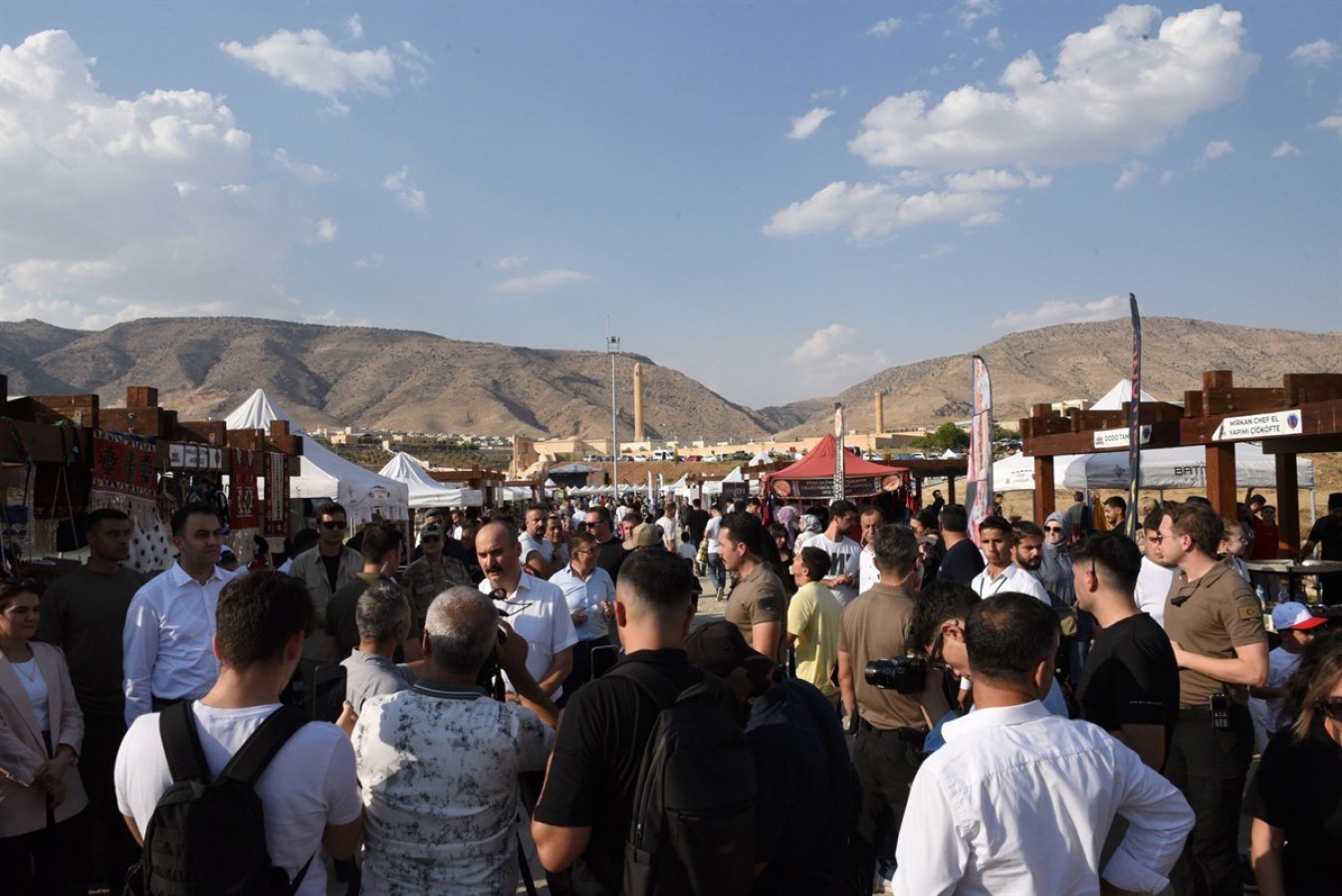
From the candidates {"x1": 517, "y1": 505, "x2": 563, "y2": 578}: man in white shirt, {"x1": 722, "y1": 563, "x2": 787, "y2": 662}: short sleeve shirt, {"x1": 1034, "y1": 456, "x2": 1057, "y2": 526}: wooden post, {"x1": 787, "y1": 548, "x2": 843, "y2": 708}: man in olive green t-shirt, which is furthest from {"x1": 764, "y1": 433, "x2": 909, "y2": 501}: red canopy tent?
{"x1": 722, "y1": 563, "x2": 787, "y2": 662}: short sleeve shirt

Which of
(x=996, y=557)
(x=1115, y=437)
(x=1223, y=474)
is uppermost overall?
(x=1115, y=437)

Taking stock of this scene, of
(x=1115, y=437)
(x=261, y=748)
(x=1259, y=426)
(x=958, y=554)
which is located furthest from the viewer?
(x=1115, y=437)

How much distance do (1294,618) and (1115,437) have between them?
19.0 ft

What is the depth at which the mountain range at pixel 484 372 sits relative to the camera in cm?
11894

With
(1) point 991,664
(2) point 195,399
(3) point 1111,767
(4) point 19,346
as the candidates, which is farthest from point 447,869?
(4) point 19,346

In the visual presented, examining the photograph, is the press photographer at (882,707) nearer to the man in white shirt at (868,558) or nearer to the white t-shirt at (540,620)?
the white t-shirt at (540,620)

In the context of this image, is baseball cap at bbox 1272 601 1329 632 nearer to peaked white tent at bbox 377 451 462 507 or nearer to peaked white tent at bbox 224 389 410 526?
peaked white tent at bbox 224 389 410 526

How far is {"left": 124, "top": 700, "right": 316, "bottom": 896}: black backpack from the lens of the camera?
2141 mm

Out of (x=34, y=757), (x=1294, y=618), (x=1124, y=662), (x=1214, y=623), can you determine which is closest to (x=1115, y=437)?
(x=1294, y=618)

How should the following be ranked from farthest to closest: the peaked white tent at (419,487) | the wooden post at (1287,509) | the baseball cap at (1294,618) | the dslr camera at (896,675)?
the peaked white tent at (419,487) → the wooden post at (1287,509) → the baseball cap at (1294,618) → the dslr camera at (896,675)

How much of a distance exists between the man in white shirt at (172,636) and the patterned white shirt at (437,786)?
2207mm

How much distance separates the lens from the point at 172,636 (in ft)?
14.3

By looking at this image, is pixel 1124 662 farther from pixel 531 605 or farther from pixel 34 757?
pixel 34 757

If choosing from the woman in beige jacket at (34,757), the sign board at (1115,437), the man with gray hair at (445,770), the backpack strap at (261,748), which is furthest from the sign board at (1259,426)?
the woman in beige jacket at (34,757)
